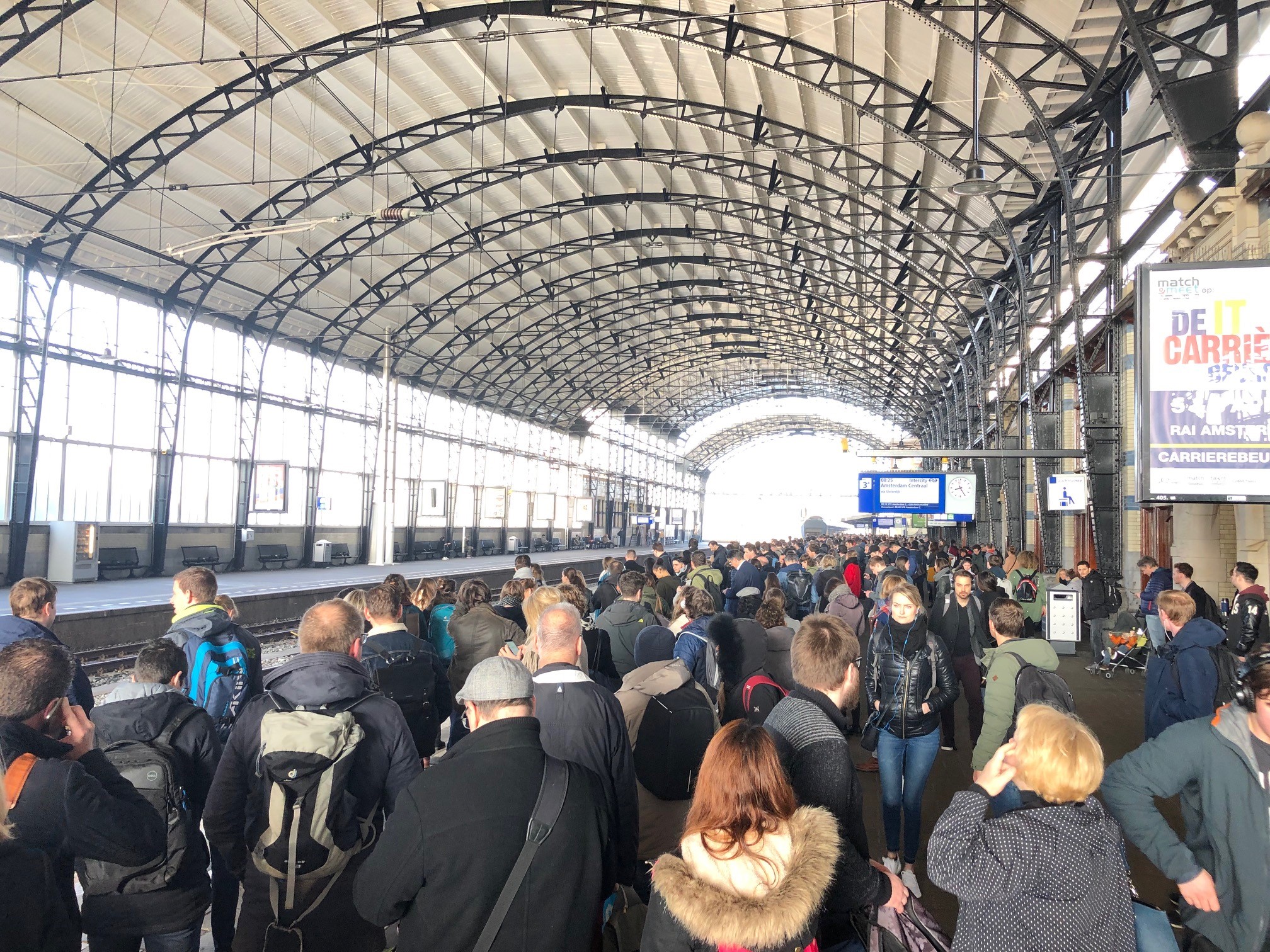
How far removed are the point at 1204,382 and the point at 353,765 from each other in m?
7.11

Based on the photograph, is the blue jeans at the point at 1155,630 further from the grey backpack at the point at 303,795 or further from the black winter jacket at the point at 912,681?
the grey backpack at the point at 303,795

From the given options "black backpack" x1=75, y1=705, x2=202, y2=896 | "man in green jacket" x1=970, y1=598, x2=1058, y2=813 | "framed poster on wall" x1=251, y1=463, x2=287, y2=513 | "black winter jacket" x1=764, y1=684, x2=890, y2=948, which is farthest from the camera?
"framed poster on wall" x1=251, y1=463, x2=287, y2=513

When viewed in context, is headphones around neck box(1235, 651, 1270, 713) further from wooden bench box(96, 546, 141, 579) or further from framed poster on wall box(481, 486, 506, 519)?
framed poster on wall box(481, 486, 506, 519)

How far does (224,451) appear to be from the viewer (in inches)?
1109

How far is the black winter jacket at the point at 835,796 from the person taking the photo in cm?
262

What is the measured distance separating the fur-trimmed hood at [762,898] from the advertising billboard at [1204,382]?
20.4 ft

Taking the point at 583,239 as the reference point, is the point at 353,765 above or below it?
below

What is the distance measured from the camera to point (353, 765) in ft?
10.1

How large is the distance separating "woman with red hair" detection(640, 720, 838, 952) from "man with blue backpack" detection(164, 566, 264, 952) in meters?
2.77

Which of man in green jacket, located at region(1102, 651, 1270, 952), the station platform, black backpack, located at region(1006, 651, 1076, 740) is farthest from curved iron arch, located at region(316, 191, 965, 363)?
man in green jacket, located at region(1102, 651, 1270, 952)

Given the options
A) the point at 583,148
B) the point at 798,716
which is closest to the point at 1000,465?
the point at 583,148

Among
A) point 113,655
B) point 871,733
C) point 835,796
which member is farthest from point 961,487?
point 835,796

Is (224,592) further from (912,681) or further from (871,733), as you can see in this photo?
(912,681)

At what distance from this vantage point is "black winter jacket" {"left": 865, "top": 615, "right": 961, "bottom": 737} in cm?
485
